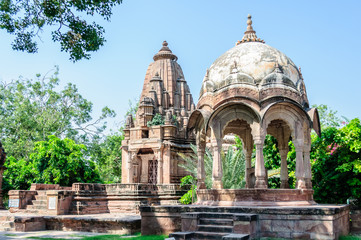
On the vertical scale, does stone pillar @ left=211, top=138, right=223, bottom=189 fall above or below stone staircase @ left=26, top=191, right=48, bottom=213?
above

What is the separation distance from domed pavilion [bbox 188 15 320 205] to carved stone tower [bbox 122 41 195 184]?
15005mm

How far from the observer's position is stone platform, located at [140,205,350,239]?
7.61m

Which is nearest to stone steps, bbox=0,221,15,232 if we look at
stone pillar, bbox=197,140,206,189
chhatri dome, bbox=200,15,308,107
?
stone pillar, bbox=197,140,206,189

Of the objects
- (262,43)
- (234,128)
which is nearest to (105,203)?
(234,128)

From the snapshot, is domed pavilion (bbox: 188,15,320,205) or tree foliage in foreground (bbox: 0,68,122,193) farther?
tree foliage in foreground (bbox: 0,68,122,193)

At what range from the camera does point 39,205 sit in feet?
53.8

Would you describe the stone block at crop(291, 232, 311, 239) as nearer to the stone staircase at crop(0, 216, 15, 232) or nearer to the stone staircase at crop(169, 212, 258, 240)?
the stone staircase at crop(169, 212, 258, 240)

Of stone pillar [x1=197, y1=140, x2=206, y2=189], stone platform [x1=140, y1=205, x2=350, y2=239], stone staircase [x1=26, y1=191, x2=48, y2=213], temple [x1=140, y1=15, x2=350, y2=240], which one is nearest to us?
stone platform [x1=140, y1=205, x2=350, y2=239]

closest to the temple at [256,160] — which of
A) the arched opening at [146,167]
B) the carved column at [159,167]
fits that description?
the carved column at [159,167]

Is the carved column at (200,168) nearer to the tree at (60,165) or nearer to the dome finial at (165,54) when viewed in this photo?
the tree at (60,165)

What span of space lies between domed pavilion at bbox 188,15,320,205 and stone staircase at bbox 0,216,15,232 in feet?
20.4

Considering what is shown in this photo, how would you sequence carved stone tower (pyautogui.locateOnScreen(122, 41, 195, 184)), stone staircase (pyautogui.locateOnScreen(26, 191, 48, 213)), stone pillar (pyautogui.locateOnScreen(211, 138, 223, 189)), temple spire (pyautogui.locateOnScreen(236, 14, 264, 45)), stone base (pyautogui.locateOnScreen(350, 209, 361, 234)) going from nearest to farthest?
stone base (pyautogui.locateOnScreen(350, 209, 361, 234))
stone pillar (pyautogui.locateOnScreen(211, 138, 223, 189))
temple spire (pyautogui.locateOnScreen(236, 14, 264, 45))
stone staircase (pyautogui.locateOnScreen(26, 191, 48, 213))
carved stone tower (pyautogui.locateOnScreen(122, 41, 195, 184))

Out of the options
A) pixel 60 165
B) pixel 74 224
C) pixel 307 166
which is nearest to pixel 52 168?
pixel 60 165

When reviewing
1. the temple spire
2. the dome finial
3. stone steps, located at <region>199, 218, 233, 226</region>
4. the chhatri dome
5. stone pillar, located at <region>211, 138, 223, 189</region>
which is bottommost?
stone steps, located at <region>199, 218, 233, 226</region>
